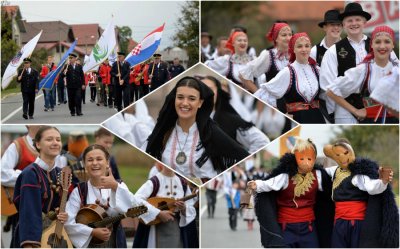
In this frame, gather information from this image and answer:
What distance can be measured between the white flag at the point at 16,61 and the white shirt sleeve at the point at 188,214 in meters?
1.51

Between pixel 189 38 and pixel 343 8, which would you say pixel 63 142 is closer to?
pixel 189 38

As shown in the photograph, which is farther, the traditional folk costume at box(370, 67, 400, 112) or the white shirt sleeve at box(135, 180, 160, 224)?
the white shirt sleeve at box(135, 180, 160, 224)

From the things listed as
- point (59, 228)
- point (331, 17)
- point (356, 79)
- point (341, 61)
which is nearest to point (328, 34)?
point (331, 17)

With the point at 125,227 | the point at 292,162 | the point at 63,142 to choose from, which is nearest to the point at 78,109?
the point at 63,142

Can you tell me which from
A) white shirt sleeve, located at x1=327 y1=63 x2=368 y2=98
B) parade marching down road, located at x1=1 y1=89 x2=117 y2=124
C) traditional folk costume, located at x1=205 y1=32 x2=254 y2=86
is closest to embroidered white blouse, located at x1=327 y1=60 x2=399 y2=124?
white shirt sleeve, located at x1=327 y1=63 x2=368 y2=98

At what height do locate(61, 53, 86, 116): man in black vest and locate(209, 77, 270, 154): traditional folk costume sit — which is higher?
locate(61, 53, 86, 116): man in black vest

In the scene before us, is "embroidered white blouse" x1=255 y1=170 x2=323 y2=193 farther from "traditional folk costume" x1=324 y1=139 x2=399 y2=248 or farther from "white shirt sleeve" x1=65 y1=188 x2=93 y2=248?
"white shirt sleeve" x1=65 y1=188 x2=93 y2=248

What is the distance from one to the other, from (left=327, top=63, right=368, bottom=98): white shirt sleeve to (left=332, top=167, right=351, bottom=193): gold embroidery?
56 cm

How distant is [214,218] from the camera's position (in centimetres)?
1008

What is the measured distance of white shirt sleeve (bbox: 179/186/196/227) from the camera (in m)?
8.38

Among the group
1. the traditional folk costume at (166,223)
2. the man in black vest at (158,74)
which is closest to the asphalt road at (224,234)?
the traditional folk costume at (166,223)

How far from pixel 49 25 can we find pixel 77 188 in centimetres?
128

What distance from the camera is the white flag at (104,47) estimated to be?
8445 millimetres

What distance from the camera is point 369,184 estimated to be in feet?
25.1
